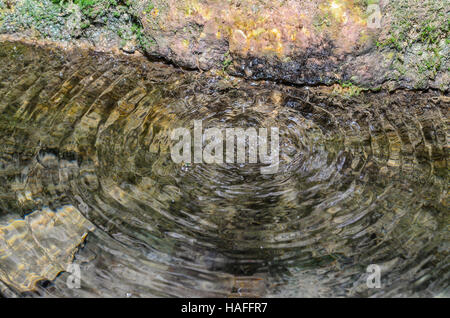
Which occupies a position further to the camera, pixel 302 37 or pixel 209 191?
pixel 302 37

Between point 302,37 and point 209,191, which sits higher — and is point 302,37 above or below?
above

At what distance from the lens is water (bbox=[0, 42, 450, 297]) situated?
2562 millimetres

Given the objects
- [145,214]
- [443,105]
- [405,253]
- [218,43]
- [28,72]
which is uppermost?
[218,43]

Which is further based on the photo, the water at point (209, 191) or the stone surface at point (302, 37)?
the stone surface at point (302, 37)

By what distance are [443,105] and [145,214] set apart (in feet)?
9.29

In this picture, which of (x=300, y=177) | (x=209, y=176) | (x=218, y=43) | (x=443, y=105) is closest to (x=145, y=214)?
(x=209, y=176)

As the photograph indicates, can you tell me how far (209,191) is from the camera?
10.4 feet

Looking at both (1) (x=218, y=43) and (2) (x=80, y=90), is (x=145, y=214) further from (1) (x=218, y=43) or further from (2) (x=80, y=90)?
(1) (x=218, y=43)

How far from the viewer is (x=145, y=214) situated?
293 cm

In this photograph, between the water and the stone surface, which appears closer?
the water

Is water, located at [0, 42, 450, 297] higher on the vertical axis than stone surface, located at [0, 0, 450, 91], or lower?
lower

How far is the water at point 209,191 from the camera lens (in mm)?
2562

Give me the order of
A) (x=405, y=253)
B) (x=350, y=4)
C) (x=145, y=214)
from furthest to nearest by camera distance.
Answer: (x=350, y=4) < (x=145, y=214) < (x=405, y=253)

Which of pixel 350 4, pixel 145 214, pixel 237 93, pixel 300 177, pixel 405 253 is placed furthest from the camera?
pixel 237 93
